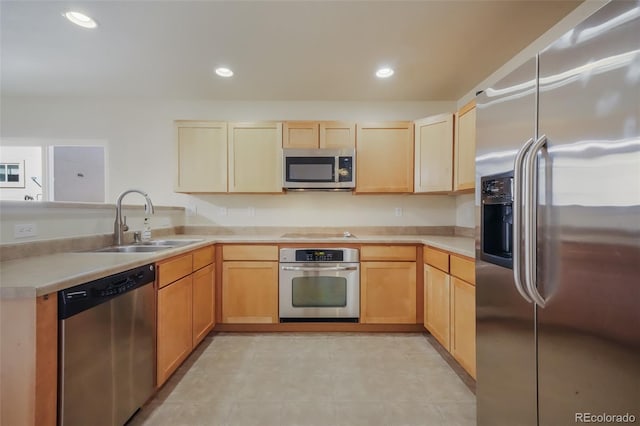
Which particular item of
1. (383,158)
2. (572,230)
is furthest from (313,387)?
(383,158)

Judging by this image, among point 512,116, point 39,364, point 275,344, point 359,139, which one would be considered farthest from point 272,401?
point 359,139

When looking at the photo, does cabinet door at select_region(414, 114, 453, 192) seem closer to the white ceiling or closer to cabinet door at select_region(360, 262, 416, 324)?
the white ceiling

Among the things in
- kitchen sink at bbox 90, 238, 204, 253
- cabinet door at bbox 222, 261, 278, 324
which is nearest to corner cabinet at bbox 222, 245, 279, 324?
cabinet door at bbox 222, 261, 278, 324

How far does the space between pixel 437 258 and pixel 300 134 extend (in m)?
1.83

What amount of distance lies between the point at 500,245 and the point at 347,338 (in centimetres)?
172

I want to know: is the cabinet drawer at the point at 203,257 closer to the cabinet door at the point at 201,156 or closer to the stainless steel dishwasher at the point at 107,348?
the stainless steel dishwasher at the point at 107,348

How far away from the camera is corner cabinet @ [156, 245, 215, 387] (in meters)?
1.71

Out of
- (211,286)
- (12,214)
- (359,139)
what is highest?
(359,139)

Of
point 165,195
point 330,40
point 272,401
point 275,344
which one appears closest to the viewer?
point 272,401

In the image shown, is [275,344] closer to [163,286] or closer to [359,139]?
[163,286]

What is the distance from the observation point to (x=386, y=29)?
1.89 metres

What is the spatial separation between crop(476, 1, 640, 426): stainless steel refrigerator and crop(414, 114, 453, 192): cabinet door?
1.43 meters

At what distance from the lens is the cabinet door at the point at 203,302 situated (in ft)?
7.20

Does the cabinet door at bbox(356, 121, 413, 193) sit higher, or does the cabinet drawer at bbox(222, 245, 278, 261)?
the cabinet door at bbox(356, 121, 413, 193)
